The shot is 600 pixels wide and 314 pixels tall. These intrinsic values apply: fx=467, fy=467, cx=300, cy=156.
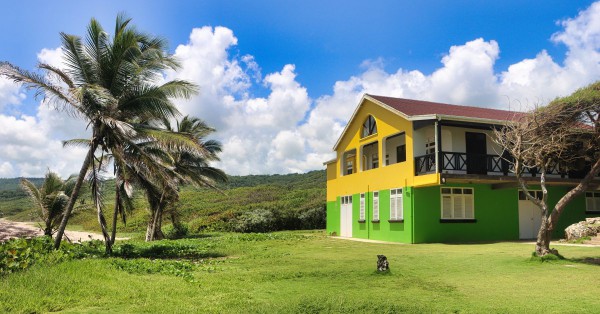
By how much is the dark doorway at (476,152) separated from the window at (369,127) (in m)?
4.82

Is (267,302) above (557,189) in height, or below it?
below

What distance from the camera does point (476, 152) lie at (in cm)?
2189

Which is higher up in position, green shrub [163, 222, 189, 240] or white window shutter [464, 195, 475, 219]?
white window shutter [464, 195, 475, 219]

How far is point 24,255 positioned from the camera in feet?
35.7

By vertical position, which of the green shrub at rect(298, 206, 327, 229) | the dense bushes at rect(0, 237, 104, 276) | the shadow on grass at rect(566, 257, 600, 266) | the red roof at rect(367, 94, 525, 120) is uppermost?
the red roof at rect(367, 94, 525, 120)

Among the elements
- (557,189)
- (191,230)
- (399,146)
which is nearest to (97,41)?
(399,146)

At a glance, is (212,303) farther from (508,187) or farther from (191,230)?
(191,230)

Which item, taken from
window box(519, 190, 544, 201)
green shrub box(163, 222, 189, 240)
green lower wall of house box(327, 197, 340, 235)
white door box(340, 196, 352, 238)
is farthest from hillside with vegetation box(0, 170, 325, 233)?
window box(519, 190, 544, 201)

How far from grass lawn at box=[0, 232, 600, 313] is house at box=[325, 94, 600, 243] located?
24.5 feet

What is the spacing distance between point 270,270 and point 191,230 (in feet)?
92.4

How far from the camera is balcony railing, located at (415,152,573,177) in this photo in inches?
789

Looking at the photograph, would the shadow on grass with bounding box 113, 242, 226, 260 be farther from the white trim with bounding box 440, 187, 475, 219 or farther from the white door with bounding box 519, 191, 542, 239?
the white door with bounding box 519, 191, 542, 239

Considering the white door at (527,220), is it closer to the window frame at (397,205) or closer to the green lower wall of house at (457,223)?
the green lower wall of house at (457,223)

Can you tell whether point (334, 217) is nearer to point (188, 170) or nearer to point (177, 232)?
point (188, 170)
